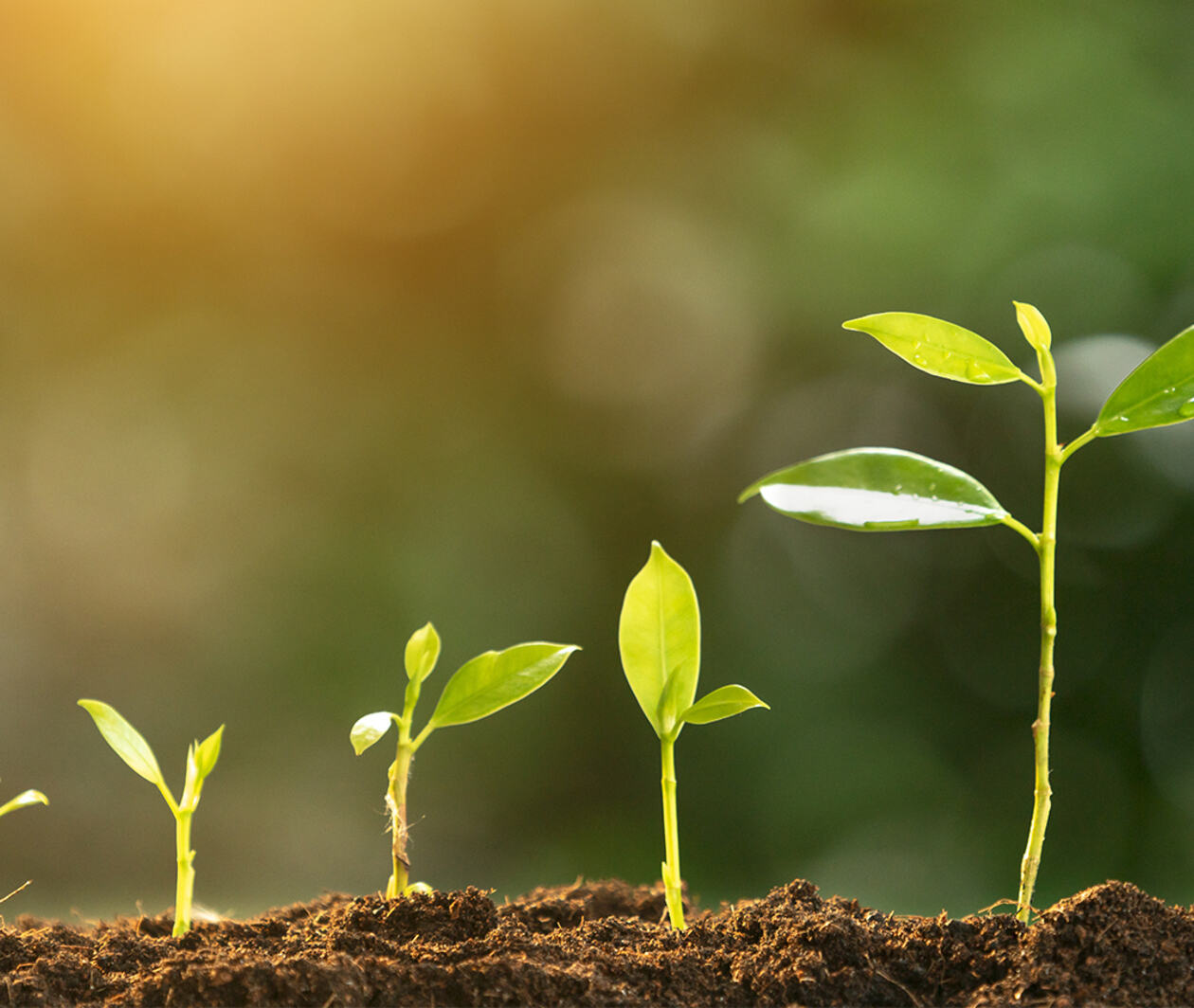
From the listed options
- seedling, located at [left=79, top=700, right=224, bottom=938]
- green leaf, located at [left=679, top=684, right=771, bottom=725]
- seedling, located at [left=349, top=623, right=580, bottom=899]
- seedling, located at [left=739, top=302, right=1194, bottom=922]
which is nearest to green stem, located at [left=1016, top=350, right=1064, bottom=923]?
seedling, located at [left=739, top=302, right=1194, bottom=922]

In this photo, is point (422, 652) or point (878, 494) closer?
point (878, 494)

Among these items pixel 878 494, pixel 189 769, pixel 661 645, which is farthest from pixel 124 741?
pixel 878 494

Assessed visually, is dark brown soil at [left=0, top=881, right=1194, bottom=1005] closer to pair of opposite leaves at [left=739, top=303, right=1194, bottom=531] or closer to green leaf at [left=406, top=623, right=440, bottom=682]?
green leaf at [left=406, top=623, right=440, bottom=682]

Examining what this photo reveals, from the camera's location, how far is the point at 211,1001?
0.59 m

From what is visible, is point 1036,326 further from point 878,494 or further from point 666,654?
point 666,654

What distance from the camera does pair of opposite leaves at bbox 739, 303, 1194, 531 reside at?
0.64 m

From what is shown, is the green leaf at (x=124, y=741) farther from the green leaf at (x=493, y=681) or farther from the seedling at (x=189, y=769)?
the green leaf at (x=493, y=681)

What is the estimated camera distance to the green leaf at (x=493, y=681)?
75 centimetres

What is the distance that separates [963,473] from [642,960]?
0.37 metres

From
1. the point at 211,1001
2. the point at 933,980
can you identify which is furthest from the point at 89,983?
the point at 933,980

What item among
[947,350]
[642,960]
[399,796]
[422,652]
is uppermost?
[947,350]

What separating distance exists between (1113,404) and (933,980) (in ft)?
1.25

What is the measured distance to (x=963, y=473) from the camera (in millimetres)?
680

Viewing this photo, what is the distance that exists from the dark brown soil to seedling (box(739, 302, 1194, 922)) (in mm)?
61
